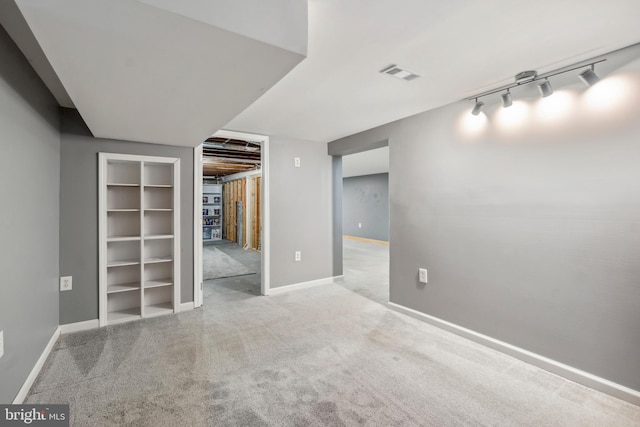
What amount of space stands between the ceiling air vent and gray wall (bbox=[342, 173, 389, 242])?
271 inches

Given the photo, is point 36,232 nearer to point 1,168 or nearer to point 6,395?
point 1,168

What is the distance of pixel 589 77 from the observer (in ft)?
6.23

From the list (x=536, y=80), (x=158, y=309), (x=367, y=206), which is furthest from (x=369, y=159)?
(x=158, y=309)

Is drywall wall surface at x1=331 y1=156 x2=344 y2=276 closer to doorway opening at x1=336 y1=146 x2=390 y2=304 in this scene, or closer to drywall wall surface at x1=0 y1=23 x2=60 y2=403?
doorway opening at x1=336 y1=146 x2=390 y2=304

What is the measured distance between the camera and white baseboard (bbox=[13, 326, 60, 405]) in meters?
1.77

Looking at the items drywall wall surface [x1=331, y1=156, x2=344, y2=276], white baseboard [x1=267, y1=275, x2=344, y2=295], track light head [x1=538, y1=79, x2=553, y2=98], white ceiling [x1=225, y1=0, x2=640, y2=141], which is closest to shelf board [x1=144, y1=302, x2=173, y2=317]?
white baseboard [x1=267, y1=275, x2=344, y2=295]

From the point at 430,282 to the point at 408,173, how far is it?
1.20m

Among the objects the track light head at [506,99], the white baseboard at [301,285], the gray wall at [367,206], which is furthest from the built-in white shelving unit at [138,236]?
the gray wall at [367,206]

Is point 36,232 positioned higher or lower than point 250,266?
higher

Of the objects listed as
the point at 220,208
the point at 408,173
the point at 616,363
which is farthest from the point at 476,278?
the point at 220,208

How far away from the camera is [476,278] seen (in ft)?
8.65

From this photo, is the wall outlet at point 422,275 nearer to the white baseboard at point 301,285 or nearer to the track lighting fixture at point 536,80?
the track lighting fixture at point 536,80

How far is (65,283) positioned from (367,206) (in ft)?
26.3

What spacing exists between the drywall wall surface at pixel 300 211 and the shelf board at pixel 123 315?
1621 millimetres
